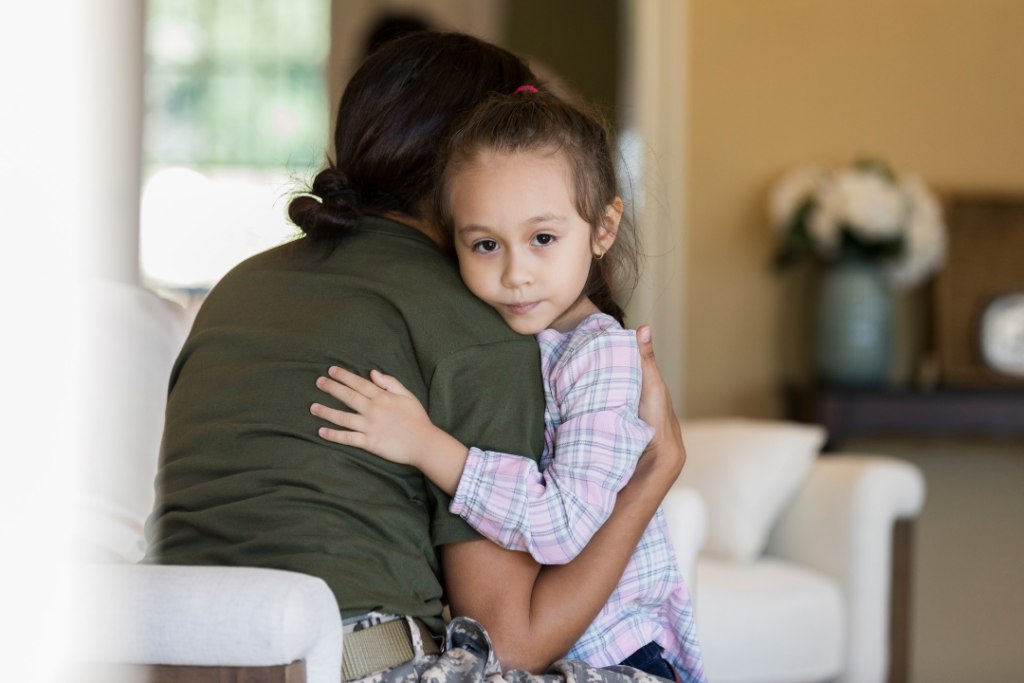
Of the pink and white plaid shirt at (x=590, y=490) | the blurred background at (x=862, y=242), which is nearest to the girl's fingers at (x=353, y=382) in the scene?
the pink and white plaid shirt at (x=590, y=490)

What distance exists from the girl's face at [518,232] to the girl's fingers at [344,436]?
0.78 ft

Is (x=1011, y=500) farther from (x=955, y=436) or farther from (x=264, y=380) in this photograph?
(x=264, y=380)

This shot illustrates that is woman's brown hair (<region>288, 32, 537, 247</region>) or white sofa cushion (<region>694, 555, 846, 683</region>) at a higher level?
woman's brown hair (<region>288, 32, 537, 247</region>)

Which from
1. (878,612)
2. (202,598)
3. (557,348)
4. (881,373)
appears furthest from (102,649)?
(881,373)

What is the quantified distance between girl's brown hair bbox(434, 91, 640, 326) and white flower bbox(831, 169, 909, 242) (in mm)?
2129

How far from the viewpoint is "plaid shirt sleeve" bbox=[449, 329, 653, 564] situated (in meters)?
0.96

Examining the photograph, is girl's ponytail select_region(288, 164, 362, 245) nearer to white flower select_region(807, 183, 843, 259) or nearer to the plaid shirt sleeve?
the plaid shirt sleeve

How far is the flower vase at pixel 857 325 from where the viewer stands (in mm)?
3168

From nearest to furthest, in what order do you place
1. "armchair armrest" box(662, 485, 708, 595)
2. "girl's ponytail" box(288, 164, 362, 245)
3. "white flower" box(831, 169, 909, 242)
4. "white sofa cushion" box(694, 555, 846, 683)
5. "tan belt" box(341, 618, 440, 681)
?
"tan belt" box(341, 618, 440, 681), "girl's ponytail" box(288, 164, 362, 245), "armchair armrest" box(662, 485, 708, 595), "white sofa cushion" box(694, 555, 846, 683), "white flower" box(831, 169, 909, 242)

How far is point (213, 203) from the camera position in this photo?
5000mm

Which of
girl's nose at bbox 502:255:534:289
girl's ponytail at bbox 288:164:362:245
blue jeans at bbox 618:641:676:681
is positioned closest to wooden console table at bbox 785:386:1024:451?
blue jeans at bbox 618:641:676:681

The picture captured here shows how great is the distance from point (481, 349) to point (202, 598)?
340 millimetres

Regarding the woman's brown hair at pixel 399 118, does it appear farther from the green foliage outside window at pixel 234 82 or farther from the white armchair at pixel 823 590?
the green foliage outside window at pixel 234 82

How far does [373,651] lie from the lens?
908 mm
